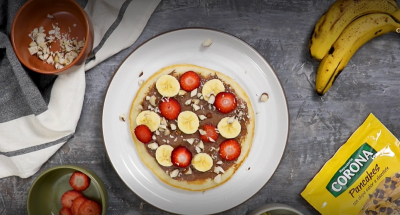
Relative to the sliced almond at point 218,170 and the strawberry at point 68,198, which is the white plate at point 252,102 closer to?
the sliced almond at point 218,170

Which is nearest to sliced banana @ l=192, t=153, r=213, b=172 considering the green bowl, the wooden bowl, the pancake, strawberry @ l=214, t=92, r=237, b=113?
the pancake

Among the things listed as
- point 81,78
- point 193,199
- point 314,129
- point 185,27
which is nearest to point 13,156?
point 81,78

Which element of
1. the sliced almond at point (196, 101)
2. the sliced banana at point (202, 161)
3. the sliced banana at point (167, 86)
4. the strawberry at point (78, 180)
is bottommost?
the strawberry at point (78, 180)

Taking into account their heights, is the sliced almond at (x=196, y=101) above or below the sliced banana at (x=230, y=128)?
above

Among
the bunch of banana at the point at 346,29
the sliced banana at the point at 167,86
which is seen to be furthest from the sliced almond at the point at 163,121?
the bunch of banana at the point at 346,29

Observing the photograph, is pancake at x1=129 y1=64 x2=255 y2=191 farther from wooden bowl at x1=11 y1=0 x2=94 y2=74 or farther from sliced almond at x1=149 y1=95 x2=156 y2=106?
wooden bowl at x1=11 y1=0 x2=94 y2=74

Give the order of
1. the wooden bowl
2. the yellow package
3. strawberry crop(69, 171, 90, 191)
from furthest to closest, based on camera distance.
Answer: the yellow package → strawberry crop(69, 171, 90, 191) → the wooden bowl
